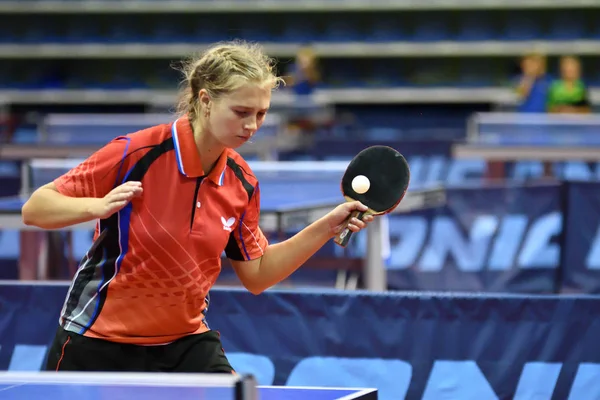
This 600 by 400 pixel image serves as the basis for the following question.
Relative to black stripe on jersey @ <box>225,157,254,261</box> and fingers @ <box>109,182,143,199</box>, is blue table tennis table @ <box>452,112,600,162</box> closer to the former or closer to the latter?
black stripe on jersey @ <box>225,157,254,261</box>

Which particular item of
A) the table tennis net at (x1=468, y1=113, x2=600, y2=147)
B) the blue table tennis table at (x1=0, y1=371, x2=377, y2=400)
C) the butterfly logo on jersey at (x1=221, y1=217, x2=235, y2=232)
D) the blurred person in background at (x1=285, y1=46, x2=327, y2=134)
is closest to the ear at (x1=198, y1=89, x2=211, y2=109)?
the butterfly logo on jersey at (x1=221, y1=217, x2=235, y2=232)

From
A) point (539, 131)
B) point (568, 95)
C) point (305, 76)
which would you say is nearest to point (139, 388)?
point (539, 131)

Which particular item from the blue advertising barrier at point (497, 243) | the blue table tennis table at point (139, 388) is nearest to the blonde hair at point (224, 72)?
the blue table tennis table at point (139, 388)

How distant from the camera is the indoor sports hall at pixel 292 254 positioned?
102 inches

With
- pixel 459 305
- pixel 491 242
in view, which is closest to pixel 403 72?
pixel 491 242

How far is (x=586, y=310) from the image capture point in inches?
151

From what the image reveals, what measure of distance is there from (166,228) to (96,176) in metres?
0.22

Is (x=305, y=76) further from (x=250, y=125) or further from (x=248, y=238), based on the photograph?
(x=250, y=125)

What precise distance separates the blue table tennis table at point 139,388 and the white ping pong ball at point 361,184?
1.87 feet

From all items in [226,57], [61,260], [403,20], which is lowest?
[61,260]

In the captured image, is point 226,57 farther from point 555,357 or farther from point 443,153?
point 443,153

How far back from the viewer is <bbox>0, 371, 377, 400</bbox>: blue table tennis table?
5.98 feet

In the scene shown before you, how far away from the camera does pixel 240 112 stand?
99.3 inches

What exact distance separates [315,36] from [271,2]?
1.39 metres
